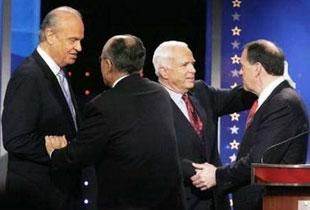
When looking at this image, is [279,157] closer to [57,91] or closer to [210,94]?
[210,94]

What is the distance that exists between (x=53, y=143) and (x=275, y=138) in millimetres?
1022

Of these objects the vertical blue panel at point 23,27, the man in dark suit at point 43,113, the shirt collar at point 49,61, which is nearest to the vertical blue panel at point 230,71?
the vertical blue panel at point 23,27

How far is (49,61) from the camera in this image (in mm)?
3174

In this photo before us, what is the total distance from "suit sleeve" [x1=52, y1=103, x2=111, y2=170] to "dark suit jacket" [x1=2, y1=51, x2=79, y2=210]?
16cm

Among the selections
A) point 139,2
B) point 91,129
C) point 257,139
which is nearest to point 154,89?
point 91,129

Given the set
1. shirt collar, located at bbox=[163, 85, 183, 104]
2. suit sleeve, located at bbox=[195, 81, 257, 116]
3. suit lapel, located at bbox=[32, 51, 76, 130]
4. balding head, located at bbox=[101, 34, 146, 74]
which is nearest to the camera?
balding head, located at bbox=[101, 34, 146, 74]

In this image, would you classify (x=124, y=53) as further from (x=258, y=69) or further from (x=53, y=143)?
(x=258, y=69)

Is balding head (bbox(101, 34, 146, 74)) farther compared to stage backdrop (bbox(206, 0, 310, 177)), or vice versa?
stage backdrop (bbox(206, 0, 310, 177))

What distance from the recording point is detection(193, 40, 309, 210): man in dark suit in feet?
10.5

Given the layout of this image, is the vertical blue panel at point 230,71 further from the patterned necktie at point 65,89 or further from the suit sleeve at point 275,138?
the patterned necktie at point 65,89

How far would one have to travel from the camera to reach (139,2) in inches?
197

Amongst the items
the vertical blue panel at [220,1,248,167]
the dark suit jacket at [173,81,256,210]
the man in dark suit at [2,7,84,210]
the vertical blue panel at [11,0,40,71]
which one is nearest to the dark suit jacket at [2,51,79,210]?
the man in dark suit at [2,7,84,210]

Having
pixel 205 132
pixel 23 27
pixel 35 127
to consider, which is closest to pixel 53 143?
pixel 35 127

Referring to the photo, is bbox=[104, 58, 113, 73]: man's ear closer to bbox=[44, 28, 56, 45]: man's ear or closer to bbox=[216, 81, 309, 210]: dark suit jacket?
bbox=[44, 28, 56, 45]: man's ear
